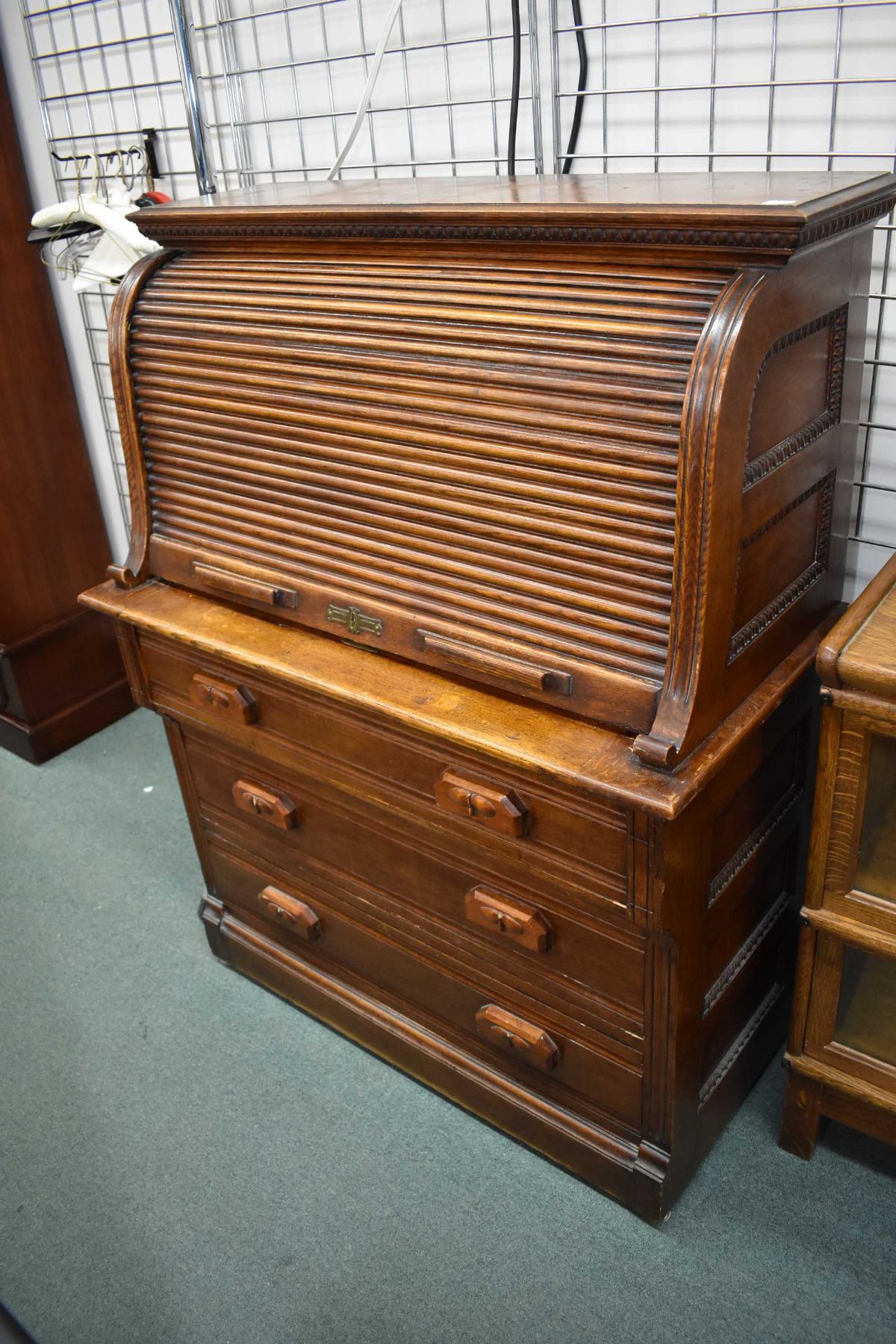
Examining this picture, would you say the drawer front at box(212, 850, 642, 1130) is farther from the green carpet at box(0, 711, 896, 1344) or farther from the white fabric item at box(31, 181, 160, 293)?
the white fabric item at box(31, 181, 160, 293)

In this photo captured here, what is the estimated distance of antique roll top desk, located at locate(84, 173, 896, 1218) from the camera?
1.21m

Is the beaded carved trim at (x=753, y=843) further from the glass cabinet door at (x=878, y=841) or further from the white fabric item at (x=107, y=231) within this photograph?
the white fabric item at (x=107, y=231)

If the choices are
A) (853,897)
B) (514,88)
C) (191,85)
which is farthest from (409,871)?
(191,85)

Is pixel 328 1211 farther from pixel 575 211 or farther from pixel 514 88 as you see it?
pixel 514 88

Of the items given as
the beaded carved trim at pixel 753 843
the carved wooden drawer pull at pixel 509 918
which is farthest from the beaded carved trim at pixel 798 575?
the carved wooden drawer pull at pixel 509 918

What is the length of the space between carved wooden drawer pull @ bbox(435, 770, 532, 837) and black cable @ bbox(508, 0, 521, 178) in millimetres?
1035

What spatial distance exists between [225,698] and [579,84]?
1210 millimetres

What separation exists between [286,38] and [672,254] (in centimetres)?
146

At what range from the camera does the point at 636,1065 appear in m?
1.55

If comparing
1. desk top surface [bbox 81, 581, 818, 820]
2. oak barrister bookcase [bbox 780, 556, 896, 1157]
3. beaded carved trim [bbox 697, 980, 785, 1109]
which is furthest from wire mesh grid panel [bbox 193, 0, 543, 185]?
beaded carved trim [bbox 697, 980, 785, 1109]

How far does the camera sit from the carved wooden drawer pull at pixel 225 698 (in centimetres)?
178

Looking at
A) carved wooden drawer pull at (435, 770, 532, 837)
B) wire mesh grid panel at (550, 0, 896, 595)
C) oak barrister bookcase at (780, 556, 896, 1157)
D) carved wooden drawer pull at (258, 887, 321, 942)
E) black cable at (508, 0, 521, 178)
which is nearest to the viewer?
oak barrister bookcase at (780, 556, 896, 1157)

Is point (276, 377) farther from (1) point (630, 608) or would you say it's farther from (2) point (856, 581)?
(2) point (856, 581)

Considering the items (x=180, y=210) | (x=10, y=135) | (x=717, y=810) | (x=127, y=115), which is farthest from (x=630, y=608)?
(x=10, y=135)
